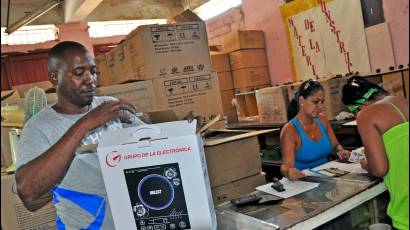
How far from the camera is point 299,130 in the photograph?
229 cm

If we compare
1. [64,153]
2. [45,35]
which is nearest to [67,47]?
[64,153]

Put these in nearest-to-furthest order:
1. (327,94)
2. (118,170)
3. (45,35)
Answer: (118,170) < (327,94) < (45,35)

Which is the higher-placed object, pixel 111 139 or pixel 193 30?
pixel 193 30

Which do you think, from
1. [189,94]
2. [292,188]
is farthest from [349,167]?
[189,94]

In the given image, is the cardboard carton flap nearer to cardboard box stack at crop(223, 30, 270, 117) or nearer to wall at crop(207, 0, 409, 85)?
cardboard box stack at crop(223, 30, 270, 117)

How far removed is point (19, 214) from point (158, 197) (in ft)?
4.08

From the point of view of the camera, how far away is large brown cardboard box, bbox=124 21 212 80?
2270 millimetres

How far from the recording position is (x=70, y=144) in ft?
3.21

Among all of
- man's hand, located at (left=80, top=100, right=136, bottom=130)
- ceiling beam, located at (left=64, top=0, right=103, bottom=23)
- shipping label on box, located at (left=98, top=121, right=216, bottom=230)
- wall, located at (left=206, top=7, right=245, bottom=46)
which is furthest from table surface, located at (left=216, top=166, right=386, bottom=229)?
wall, located at (left=206, top=7, right=245, bottom=46)

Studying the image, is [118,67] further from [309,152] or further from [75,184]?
[75,184]

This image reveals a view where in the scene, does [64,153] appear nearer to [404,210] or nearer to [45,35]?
[404,210]

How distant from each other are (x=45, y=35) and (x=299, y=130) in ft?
16.5

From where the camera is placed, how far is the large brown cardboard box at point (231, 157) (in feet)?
6.23

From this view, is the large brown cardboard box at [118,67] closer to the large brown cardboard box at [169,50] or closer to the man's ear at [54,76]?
the large brown cardboard box at [169,50]
